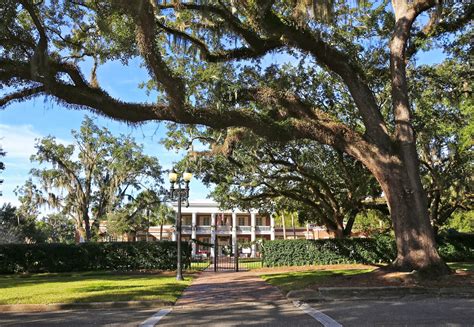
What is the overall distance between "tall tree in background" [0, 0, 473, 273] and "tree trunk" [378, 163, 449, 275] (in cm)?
3

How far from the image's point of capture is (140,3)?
8.41 metres

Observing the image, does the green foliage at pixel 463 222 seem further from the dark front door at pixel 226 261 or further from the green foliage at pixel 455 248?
the dark front door at pixel 226 261

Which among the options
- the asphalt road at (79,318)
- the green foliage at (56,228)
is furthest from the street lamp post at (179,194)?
the green foliage at (56,228)

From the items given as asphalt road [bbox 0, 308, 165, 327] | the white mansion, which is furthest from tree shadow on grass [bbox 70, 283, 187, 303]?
the white mansion

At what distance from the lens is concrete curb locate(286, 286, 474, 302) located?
10.8 m

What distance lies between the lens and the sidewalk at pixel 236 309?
8.43m

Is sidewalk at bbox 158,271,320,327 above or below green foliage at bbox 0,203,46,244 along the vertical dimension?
below

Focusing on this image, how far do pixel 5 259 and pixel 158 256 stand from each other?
8.51 metres

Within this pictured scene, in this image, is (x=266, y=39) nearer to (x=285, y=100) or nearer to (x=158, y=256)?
(x=285, y=100)

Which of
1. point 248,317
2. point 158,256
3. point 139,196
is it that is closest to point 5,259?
point 158,256

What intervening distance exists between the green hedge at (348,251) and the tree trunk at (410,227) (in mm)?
13647

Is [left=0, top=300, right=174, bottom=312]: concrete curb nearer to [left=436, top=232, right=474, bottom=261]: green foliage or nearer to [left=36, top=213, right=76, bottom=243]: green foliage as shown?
[left=436, top=232, right=474, bottom=261]: green foliage

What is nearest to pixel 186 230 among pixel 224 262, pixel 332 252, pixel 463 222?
pixel 224 262

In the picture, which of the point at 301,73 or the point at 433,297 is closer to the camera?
the point at 433,297
